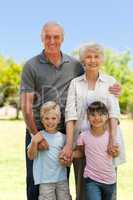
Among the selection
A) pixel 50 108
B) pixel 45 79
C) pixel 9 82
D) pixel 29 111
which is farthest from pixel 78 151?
pixel 9 82

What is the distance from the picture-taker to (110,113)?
480cm

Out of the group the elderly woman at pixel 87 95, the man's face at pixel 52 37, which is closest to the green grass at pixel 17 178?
the elderly woman at pixel 87 95

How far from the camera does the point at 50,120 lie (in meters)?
4.76

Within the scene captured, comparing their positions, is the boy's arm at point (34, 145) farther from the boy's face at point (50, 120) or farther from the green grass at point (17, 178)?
the green grass at point (17, 178)

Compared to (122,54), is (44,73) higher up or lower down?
lower down

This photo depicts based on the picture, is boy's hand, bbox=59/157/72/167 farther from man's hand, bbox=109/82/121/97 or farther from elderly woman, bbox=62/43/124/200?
man's hand, bbox=109/82/121/97

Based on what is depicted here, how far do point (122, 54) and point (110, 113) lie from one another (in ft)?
216

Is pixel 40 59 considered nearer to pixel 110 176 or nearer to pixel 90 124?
pixel 90 124

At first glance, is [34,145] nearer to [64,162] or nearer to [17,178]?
[64,162]

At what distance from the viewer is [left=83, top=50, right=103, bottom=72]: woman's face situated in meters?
4.69

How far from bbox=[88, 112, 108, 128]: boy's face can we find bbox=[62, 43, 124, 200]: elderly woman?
9 cm

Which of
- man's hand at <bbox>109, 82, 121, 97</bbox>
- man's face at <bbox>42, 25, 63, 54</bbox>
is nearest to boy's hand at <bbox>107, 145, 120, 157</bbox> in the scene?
man's hand at <bbox>109, 82, 121, 97</bbox>

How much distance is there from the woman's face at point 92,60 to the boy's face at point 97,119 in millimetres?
400

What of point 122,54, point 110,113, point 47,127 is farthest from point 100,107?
point 122,54
